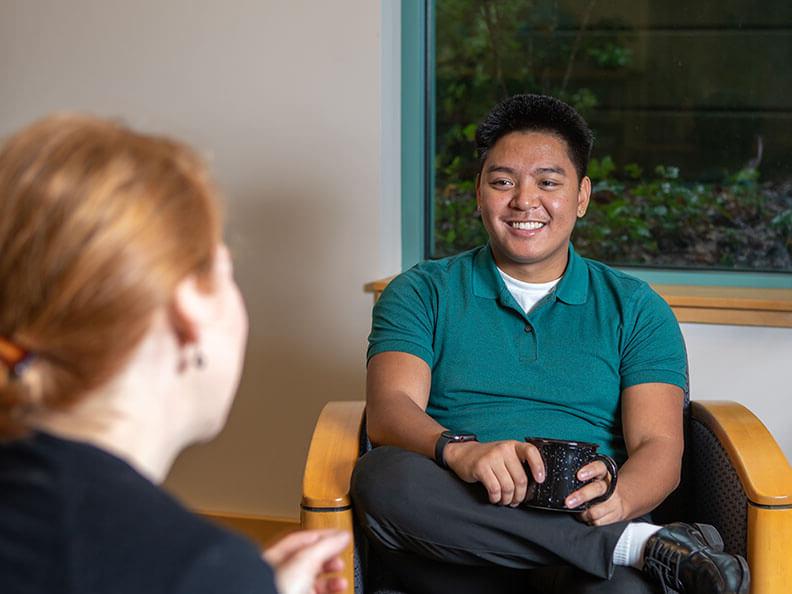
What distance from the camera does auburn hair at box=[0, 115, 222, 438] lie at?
0.83 metres

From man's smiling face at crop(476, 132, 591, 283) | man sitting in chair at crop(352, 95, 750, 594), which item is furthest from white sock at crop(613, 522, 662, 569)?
man's smiling face at crop(476, 132, 591, 283)

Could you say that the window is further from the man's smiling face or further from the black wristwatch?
the black wristwatch

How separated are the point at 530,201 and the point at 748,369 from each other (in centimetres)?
78

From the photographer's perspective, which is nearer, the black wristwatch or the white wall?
the black wristwatch

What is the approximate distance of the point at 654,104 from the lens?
2590 mm

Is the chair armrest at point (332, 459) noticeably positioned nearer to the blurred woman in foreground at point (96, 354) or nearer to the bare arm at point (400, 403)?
the bare arm at point (400, 403)

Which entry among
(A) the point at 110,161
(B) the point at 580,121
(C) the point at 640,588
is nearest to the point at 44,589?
(A) the point at 110,161

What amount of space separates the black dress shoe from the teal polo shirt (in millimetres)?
292

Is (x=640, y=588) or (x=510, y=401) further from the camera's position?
(x=510, y=401)

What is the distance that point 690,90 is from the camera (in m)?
2.55

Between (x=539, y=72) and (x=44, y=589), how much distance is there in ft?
7.07

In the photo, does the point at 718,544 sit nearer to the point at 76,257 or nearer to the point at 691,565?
the point at 691,565

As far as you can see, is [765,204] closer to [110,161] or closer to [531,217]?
[531,217]

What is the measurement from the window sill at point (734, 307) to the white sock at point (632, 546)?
81cm
